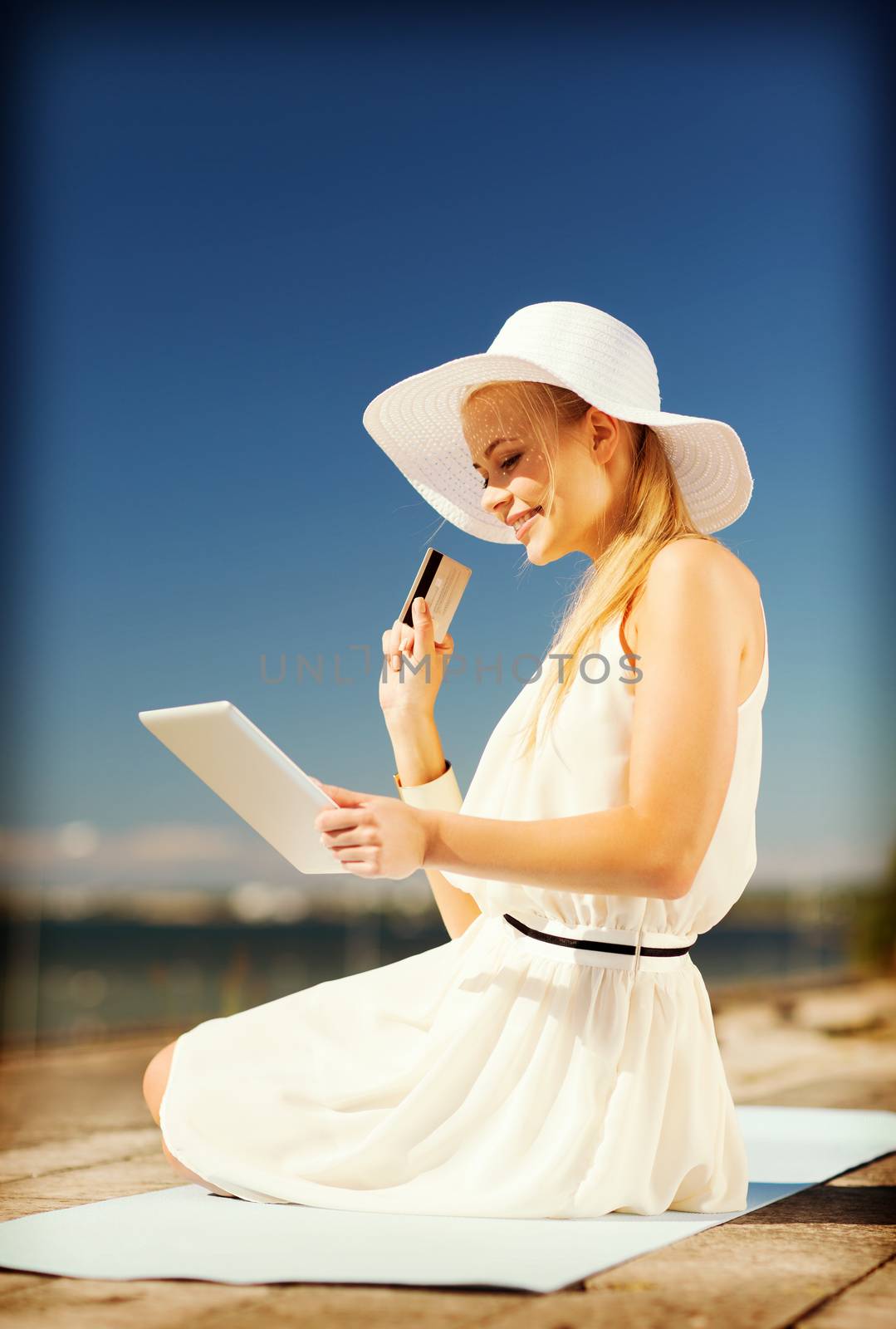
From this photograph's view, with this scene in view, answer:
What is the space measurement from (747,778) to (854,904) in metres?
7.18

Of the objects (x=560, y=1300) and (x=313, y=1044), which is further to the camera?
(x=313, y=1044)

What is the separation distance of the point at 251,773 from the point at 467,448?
86 cm

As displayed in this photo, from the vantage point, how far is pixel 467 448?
6.85 feet

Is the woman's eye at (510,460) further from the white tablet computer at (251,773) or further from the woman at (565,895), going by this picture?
the white tablet computer at (251,773)

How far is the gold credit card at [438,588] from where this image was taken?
1886 millimetres

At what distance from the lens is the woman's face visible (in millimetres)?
1697

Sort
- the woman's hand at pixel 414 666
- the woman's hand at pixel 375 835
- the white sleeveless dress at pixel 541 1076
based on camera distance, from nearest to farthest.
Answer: the woman's hand at pixel 375 835 < the white sleeveless dress at pixel 541 1076 < the woman's hand at pixel 414 666

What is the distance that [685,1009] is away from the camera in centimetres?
162

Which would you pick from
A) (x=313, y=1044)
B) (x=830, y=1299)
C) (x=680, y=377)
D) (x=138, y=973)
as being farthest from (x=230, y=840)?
(x=830, y=1299)

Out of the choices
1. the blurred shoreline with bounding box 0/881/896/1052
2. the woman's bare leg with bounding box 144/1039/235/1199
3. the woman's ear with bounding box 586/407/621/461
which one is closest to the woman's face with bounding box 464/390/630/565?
the woman's ear with bounding box 586/407/621/461

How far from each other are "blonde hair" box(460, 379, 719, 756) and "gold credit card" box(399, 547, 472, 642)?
193 mm

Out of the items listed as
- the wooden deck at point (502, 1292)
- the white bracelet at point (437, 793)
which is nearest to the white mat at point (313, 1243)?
the wooden deck at point (502, 1292)

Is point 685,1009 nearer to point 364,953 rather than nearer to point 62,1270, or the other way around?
point 62,1270

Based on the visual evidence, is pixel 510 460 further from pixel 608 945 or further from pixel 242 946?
pixel 242 946
